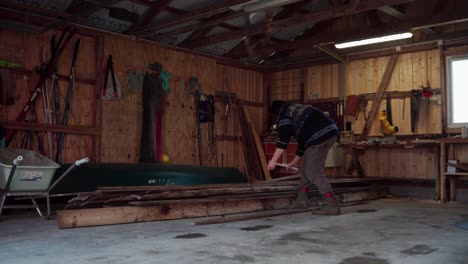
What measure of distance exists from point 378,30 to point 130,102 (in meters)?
4.92

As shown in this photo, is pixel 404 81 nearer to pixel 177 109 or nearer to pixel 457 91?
pixel 457 91

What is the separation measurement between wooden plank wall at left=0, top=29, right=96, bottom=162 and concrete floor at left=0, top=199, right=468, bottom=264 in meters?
2.54

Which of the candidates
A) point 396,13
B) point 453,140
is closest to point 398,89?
point 396,13

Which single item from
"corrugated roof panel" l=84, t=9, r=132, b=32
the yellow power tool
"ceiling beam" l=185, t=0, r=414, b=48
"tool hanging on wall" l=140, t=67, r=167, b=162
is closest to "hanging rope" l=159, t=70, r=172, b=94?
"tool hanging on wall" l=140, t=67, r=167, b=162

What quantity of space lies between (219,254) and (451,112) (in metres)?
6.96

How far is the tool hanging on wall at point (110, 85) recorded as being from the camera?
8.23m

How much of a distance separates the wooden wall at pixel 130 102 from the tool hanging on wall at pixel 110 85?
96 millimetres

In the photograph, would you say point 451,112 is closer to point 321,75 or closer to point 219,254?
point 321,75

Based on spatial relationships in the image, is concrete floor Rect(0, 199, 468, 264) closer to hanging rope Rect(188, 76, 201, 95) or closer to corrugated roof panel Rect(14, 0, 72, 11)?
corrugated roof panel Rect(14, 0, 72, 11)

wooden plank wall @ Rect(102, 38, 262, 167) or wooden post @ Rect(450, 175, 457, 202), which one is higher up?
wooden plank wall @ Rect(102, 38, 262, 167)

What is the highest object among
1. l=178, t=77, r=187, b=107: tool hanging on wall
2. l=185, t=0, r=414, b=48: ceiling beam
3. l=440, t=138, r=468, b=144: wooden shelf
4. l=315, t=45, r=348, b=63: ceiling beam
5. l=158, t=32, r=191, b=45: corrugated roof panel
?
l=158, t=32, r=191, b=45: corrugated roof panel

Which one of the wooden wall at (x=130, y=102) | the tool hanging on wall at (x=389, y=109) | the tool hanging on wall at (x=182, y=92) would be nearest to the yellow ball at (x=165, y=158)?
the wooden wall at (x=130, y=102)

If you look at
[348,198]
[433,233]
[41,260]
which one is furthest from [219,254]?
[348,198]

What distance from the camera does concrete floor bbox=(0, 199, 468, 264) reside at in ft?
10.6
